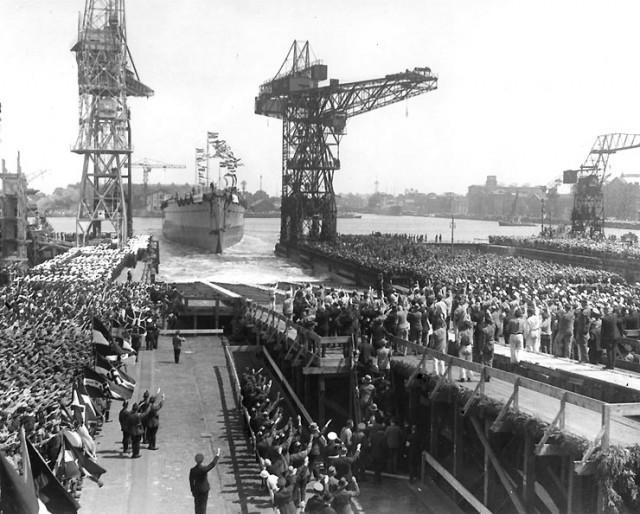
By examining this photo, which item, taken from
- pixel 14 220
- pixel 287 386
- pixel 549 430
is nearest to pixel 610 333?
pixel 549 430

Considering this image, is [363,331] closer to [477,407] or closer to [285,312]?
[285,312]

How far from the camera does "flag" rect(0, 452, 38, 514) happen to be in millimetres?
7895

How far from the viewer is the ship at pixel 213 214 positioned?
7644 cm

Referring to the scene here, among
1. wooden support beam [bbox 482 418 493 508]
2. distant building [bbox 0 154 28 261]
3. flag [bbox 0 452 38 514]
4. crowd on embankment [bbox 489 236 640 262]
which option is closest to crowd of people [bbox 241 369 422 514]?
wooden support beam [bbox 482 418 493 508]

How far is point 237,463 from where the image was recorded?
14734mm

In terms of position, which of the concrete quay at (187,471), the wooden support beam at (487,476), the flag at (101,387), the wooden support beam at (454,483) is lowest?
the wooden support beam at (454,483)

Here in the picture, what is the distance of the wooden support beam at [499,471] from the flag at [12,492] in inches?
289

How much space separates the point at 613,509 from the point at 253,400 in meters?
7.58

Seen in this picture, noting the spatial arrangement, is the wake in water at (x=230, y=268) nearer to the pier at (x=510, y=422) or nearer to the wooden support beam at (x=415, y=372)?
the pier at (x=510, y=422)

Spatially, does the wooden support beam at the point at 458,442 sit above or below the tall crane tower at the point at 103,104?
below

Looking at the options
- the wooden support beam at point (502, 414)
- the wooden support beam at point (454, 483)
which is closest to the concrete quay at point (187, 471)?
the wooden support beam at point (454, 483)

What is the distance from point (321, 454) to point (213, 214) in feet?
212

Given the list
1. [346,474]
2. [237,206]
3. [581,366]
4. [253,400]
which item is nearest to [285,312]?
[253,400]

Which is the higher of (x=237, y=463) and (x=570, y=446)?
(x=570, y=446)
